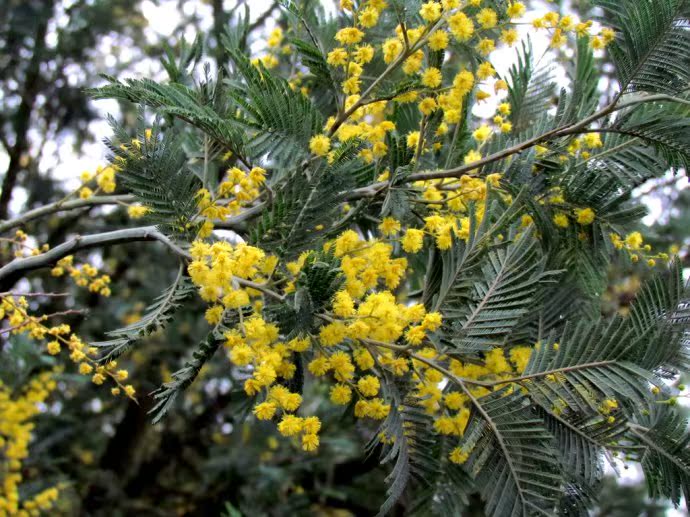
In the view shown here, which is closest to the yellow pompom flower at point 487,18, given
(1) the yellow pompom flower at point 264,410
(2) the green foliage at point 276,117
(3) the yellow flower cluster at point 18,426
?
(2) the green foliage at point 276,117

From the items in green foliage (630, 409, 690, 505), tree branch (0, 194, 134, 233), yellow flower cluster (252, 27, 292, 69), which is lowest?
green foliage (630, 409, 690, 505)

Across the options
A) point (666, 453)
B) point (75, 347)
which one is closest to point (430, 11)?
point (666, 453)

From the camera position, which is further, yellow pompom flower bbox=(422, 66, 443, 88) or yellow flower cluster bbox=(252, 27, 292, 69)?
yellow flower cluster bbox=(252, 27, 292, 69)

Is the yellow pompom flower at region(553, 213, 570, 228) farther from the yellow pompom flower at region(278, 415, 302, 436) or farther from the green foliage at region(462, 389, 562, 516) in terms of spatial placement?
the yellow pompom flower at region(278, 415, 302, 436)

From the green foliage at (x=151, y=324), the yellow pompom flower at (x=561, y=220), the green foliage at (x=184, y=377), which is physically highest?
the green foliage at (x=151, y=324)

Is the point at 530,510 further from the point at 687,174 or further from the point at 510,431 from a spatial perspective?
the point at 687,174

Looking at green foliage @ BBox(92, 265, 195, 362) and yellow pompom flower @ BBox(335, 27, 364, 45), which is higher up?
yellow pompom flower @ BBox(335, 27, 364, 45)

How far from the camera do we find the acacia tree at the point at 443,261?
1450mm

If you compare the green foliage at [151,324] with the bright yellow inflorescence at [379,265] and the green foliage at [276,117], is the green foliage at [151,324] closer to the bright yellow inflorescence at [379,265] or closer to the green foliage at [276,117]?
the bright yellow inflorescence at [379,265]

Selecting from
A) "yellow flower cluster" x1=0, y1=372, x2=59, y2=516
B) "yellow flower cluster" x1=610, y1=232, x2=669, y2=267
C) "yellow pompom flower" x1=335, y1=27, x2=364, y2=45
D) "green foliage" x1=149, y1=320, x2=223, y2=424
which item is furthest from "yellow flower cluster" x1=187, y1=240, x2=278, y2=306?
"yellow flower cluster" x1=0, y1=372, x2=59, y2=516

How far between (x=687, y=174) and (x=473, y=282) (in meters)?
0.57

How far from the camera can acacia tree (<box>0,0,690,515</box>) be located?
1450 mm

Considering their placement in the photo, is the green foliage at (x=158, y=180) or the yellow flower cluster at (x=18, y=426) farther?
the yellow flower cluster at (x=18, y=426)

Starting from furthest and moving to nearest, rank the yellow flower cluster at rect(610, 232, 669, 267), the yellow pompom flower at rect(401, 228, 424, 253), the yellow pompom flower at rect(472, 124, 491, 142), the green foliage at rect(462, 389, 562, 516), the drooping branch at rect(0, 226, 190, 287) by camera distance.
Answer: the yellow pompom flower at rect(472, 124, 491, 142)
the yellow flower cluster at rect(610, 232, 669, 267)
the drooping branch at rect(0, 226, 190, 287)
the yellow pompom flower at rect(401, 228, 424, 253)
the green foliage at rect(462, 389, 562, 516)
